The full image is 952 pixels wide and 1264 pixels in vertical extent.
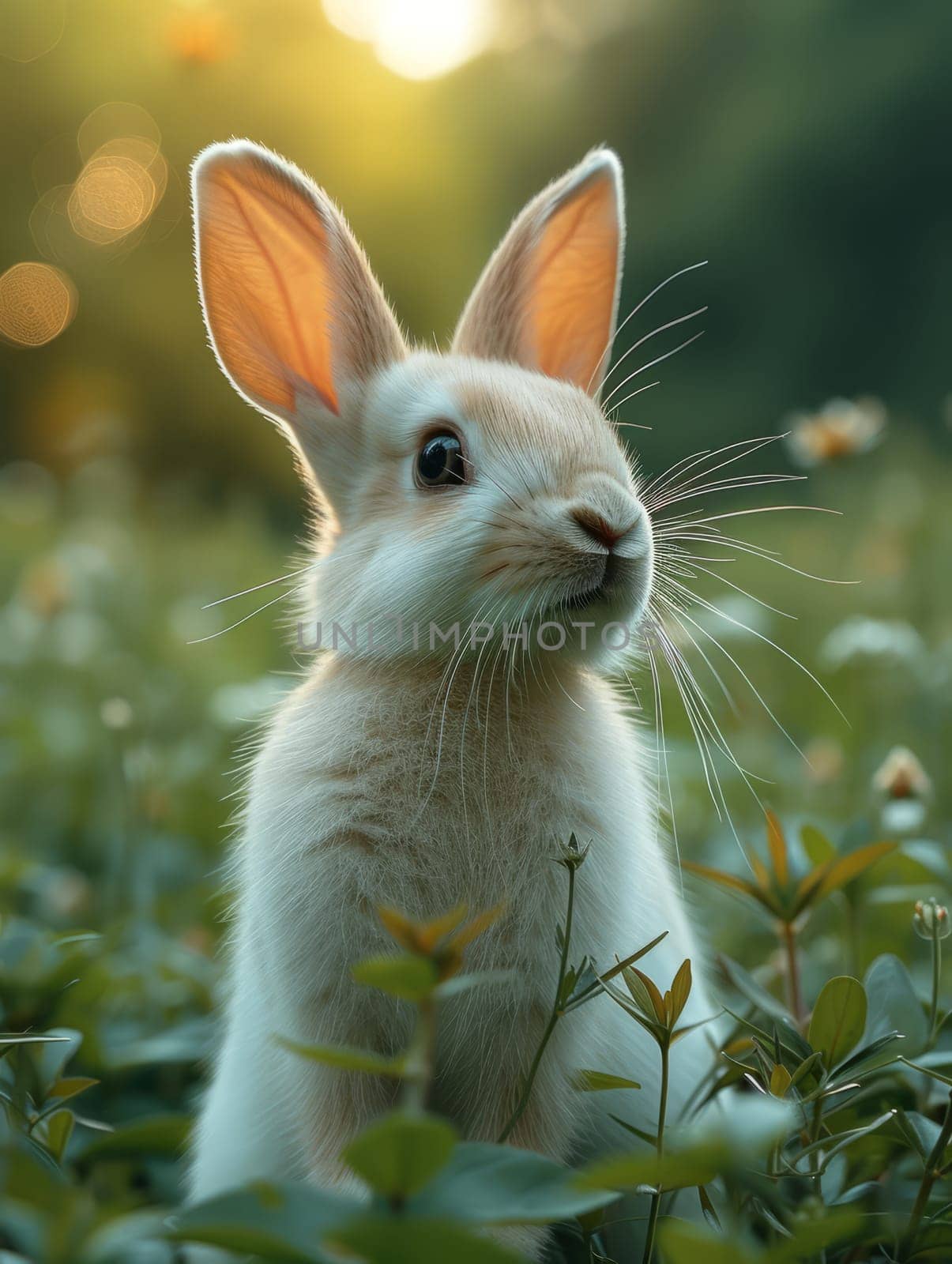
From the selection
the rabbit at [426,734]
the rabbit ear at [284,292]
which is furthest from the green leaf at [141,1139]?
the rabbit ear at [284,292]

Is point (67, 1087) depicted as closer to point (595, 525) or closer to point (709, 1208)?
point (709, 1208)

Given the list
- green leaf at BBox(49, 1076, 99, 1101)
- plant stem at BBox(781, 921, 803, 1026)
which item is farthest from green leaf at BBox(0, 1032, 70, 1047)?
plant stem at BBox(781, 921, 803, 1026)

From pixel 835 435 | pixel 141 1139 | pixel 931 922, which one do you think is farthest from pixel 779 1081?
pixel 835 435

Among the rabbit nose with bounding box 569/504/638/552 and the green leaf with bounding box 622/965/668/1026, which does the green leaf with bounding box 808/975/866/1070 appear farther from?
the rabbit nose with bounding box 569/504/638/552

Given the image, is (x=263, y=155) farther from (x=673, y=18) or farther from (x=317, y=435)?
(x=673, y=18)

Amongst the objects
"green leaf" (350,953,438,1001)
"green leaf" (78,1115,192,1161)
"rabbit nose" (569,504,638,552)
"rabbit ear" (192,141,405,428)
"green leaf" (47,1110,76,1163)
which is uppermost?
"rabbit ear" (192,141,405,428)
